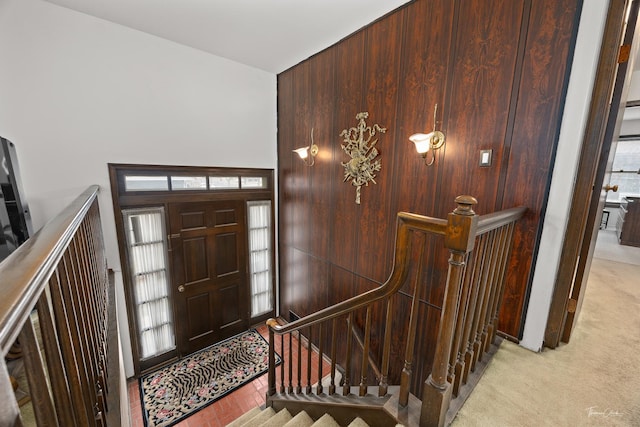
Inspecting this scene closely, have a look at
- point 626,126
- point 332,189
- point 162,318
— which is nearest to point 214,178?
point 332,189

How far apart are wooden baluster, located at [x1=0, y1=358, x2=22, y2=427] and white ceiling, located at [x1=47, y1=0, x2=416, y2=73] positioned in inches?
114

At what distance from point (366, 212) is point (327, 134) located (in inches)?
43.5

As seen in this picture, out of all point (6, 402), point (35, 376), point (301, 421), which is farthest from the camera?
point (301, 421)

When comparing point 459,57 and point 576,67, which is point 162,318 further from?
point 576,67

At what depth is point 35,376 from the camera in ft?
1.63

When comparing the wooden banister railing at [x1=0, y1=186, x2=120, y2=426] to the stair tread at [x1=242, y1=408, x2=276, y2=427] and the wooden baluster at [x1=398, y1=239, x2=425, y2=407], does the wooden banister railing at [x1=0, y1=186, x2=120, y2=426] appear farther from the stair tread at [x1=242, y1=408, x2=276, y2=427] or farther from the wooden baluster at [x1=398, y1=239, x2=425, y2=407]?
the stair tread at [x1=242, y1=408, x2=276, y2=427]

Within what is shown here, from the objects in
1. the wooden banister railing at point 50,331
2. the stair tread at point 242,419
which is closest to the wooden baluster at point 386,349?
the wooden banister railing at point 50,331

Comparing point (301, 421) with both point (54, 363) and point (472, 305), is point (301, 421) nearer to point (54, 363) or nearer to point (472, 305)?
point (472, 305)

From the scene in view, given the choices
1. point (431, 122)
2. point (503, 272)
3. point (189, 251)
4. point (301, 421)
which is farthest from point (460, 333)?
point (189, 251)

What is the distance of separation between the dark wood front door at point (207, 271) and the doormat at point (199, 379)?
0.68 feet

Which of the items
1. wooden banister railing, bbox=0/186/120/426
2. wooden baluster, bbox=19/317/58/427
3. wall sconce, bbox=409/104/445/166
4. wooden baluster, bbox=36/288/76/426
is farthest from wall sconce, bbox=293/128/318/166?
wooden baluster, bbox=19/317/58/427

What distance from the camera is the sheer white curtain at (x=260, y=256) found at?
13.5 feet

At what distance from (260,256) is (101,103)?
277 cm

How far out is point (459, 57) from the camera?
196 cm
